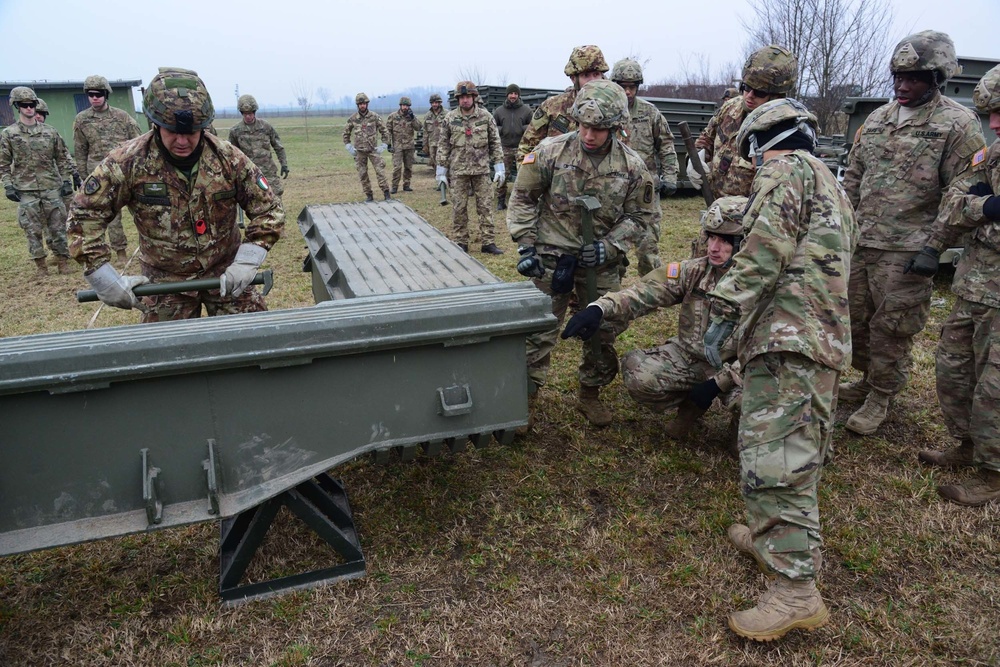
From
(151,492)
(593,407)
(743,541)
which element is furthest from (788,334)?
(151,492)

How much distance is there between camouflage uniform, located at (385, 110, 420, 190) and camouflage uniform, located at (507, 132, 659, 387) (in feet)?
36.2

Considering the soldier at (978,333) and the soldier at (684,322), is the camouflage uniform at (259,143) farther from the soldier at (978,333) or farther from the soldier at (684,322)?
the soldier at (978,333)

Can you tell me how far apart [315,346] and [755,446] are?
1.69m

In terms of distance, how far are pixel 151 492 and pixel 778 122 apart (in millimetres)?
2600

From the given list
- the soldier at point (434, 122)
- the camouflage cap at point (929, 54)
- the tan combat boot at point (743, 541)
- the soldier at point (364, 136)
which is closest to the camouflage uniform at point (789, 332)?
the tan combat boot at point (743, 541)

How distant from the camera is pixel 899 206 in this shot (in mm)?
4098

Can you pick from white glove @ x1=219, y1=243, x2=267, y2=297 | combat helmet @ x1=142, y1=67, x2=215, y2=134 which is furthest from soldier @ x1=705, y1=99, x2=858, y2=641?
combat helmet @ x1=142, y1=67, x2=215, y2=134

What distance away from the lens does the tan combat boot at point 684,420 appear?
406cm

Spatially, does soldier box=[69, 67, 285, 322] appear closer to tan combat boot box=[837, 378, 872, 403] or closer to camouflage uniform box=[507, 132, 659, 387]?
camouflage uniform box=[507, 132, 659, 387]

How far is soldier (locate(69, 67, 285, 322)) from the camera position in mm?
3328

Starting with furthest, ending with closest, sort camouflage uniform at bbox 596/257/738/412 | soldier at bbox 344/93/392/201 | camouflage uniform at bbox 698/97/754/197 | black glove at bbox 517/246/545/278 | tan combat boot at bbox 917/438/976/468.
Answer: soldier at bbox 344/93/392/201 → camouflage uniform at bbox 698/97/754/197 → black glove at bbox 517/246/545/278 → tan combat boot at bbox 917/438/976/468 → camouflage uniform at bbox 596/257/738/412

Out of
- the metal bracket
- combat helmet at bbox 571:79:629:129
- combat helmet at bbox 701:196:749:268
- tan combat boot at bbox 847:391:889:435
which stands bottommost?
tan combat boot at bbox 847:391:889:435

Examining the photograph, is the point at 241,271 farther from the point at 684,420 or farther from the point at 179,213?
the point at 684,420

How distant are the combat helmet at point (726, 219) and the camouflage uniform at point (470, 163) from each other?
18.8 ft
